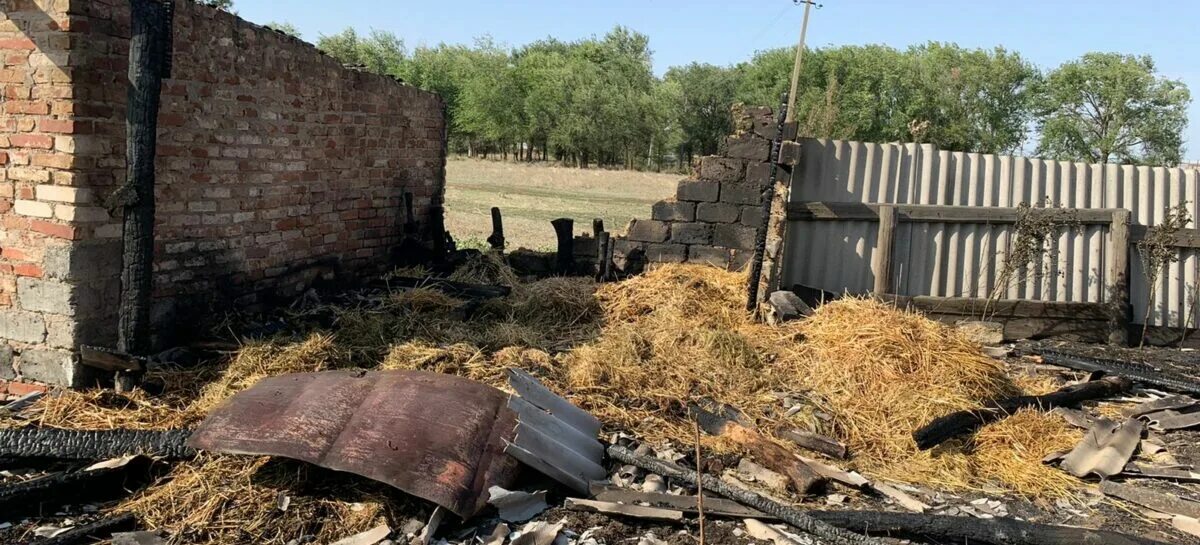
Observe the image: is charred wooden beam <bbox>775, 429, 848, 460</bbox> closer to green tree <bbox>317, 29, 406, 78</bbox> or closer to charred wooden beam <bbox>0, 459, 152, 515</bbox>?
charred wooden beam <bbox>0, 459, 152, 515</bbox>

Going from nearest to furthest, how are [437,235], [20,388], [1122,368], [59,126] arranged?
[59,126]
[20,388]
[1122,368]
[437,235]

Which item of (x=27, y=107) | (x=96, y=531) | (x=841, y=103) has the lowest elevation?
(x=96, y=531)

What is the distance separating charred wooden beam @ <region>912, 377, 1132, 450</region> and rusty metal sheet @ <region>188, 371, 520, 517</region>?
288 centimetres

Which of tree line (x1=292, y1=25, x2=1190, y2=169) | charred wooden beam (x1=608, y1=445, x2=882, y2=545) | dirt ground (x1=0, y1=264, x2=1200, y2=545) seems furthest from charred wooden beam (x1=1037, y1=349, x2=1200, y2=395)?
tree line (x1=292, y1=25, x2=1190, y2=169)

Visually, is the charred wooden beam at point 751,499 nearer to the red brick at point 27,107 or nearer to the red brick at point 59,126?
the red brick at point 59,126

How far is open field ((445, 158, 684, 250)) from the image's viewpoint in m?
17.8

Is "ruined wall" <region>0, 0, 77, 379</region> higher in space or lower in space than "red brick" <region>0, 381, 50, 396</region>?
higher

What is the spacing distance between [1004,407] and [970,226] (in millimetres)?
3000

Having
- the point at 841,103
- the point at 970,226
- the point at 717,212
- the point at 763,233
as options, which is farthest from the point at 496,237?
the point at 841,103

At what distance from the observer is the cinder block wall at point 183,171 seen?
5598mm

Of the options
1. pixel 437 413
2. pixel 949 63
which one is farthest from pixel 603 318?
pixel 949 63

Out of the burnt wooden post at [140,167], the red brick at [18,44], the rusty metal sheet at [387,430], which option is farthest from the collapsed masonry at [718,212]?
the red brick at [18,44]

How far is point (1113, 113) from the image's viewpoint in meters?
44.3

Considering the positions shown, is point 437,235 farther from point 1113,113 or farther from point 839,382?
point 1113,113
